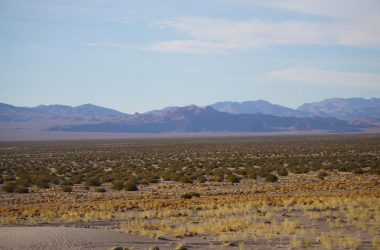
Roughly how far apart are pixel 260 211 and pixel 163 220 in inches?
147

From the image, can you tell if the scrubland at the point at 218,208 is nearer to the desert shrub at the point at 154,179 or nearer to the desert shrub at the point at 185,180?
the desert shrub at the point at 185,180

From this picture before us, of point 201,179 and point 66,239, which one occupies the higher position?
point 66,239

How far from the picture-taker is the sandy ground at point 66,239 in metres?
12.3

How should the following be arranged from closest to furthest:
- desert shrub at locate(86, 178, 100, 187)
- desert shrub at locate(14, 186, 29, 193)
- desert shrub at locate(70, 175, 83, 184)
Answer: desert shrub at locate(14, 186, 29, 193) < desert shrub at locate(86, 178, 100, 187) < desert shrub at locate(70, 175, 83, 184)

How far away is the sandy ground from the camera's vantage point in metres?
12.3

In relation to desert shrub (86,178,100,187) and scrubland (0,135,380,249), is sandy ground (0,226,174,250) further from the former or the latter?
desert shrub (86,178,100,187)

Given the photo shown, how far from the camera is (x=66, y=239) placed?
42.0 feet

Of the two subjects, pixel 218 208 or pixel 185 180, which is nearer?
pixel 218 208

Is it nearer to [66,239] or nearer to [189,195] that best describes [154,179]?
[189,195]

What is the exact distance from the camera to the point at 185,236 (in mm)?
15359

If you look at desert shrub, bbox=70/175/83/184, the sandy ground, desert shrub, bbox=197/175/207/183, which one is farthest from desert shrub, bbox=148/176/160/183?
the sandy ground

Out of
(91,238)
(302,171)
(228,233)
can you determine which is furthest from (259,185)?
(91,238)

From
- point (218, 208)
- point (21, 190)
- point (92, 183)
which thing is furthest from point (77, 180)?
point (218, 208)

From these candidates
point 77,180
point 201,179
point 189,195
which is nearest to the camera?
point 189,195
